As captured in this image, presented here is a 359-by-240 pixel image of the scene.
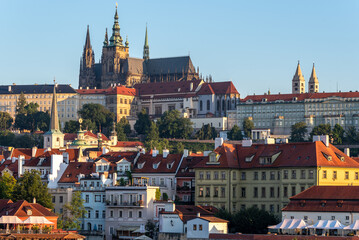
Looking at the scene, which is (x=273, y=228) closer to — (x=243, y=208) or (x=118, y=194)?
(x=243, y=208)

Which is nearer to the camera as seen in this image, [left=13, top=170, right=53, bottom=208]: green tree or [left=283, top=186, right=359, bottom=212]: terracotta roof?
[left=283, top=186, right=359, bottom=212]: terracotta roof

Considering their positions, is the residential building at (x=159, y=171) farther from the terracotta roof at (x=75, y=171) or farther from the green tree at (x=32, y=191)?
the green tree at (x=32, y=191)

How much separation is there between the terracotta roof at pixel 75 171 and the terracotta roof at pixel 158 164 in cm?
497

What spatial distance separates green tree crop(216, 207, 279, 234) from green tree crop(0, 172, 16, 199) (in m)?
22.2

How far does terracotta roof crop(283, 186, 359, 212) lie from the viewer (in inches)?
3056

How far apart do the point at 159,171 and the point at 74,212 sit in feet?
34.4

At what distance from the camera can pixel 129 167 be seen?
3949 inches

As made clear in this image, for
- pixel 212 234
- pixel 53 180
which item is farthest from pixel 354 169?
pixel 53 180

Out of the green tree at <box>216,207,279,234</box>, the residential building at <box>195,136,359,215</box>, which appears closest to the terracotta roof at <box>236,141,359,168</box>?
the residential building at <box>195,136,359,215</box>

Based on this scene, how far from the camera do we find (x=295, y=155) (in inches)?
3477

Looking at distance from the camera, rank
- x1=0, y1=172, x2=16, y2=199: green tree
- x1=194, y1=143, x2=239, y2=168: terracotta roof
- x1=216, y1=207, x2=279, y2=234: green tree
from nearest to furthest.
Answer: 1. x1=216, y1=207, x2=279, y2=234: green tree
2. x1=194, y1=143, x2=239, y2=168: terracotta roof
3. x1=0, y1=172, x2=16, y2=199: green tree

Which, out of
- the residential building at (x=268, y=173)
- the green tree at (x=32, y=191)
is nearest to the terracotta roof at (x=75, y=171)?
the green tree at (x=32, y=191)

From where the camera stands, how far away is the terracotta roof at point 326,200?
→ 77625 millimetres

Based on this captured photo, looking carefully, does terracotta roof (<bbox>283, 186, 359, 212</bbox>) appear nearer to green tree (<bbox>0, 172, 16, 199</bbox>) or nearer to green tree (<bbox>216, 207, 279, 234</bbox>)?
green tree (<bbox>216, 207, 279, 234</bbox>)
